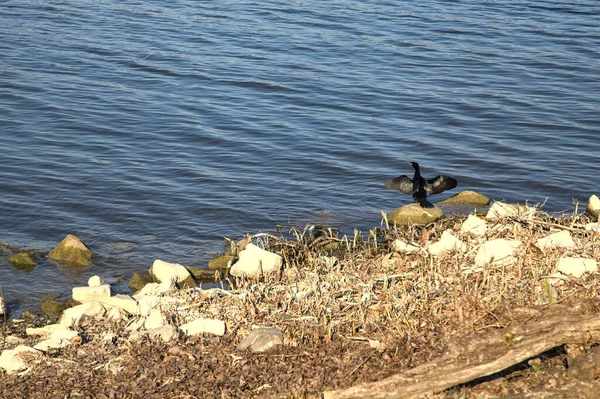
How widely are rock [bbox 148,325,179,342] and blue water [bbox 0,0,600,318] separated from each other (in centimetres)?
233

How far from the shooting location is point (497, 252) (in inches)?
288

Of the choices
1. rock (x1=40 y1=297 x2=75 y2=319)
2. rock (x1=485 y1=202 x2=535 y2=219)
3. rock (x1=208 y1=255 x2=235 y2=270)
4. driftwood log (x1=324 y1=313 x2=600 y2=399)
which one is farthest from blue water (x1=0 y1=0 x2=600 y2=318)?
driftwood log (x1=324 y1=313 x2=600 y2=399)

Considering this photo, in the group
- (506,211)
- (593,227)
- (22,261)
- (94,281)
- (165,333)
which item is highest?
(593,227)

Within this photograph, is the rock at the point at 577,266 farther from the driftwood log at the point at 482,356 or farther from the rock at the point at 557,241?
the driftwood log at the point at 482,356

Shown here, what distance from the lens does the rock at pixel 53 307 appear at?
26.6ft

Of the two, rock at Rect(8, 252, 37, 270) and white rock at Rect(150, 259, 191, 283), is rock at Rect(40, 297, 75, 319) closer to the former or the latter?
white rock at Rect(150, 259, 191, 283)

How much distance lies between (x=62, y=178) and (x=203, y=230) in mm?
2637

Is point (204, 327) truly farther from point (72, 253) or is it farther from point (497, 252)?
point (72, 253)

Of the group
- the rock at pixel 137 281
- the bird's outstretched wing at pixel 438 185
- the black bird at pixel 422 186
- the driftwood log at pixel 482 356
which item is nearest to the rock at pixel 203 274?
the rock at pixel 137 281

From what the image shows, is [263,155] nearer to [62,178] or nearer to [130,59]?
[62,178]

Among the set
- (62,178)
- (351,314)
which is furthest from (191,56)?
(351,314)

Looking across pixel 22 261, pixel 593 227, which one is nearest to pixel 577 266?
pixel 593 227

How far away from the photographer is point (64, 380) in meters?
5.98

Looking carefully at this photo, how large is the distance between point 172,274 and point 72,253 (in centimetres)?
144
